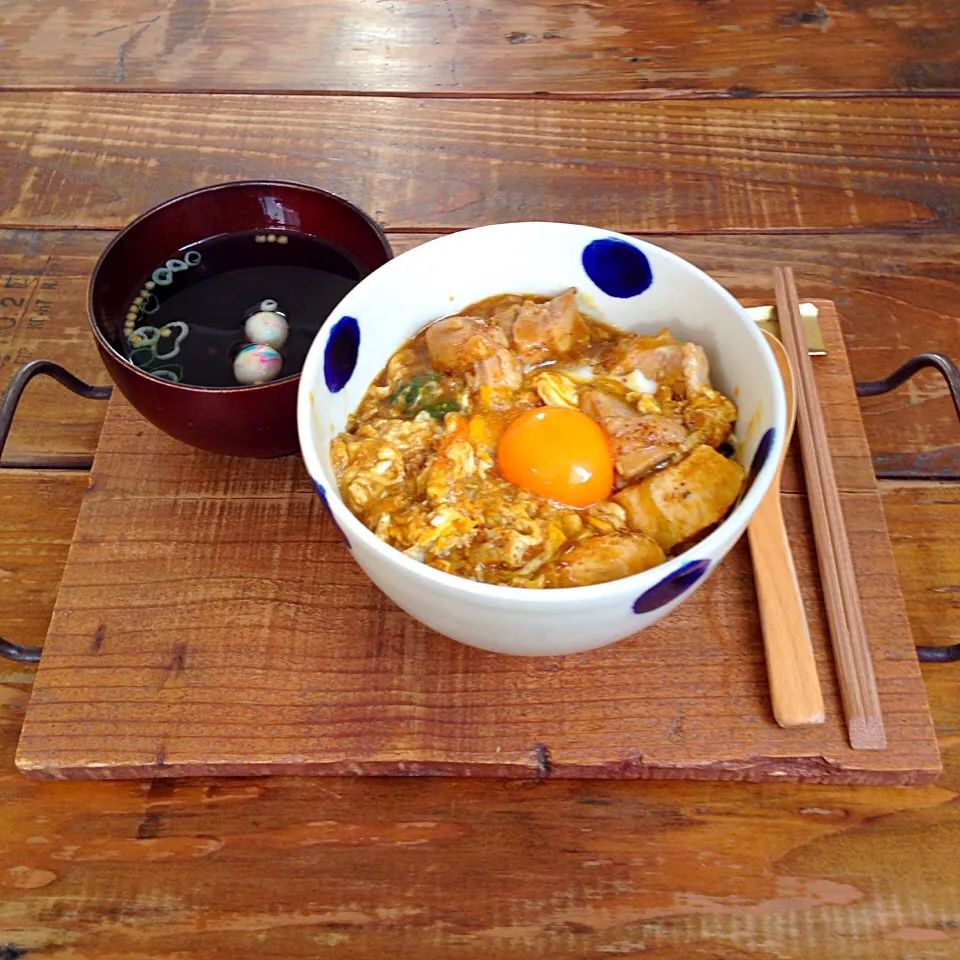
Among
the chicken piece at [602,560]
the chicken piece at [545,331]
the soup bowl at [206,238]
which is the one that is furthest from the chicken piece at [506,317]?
the chicken piece at [602,560]

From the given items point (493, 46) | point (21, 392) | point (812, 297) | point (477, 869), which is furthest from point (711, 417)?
point (493, 46)

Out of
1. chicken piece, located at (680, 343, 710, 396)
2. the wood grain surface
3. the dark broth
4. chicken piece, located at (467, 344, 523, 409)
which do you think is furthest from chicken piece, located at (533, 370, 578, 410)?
the wood grain surface

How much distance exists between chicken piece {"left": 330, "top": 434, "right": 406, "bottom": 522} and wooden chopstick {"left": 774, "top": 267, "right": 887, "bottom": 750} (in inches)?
29.7

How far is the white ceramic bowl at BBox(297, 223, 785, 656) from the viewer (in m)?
1.28

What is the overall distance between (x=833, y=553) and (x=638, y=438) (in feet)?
1.41

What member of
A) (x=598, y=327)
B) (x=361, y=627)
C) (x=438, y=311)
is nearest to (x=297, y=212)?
(x=438, y=311)

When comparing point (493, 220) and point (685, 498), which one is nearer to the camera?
point (685, 498)

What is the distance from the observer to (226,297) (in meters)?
A: 1.93

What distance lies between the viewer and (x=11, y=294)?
2.37 meters

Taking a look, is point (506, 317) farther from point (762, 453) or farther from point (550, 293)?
point (762, 453)

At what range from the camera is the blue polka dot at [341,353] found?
155 centimetres

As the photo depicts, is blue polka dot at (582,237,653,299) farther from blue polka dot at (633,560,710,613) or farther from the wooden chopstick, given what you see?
blue polka dot at (633,560,710,613)

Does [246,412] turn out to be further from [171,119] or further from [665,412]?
[171,119]

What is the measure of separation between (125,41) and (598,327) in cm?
210
